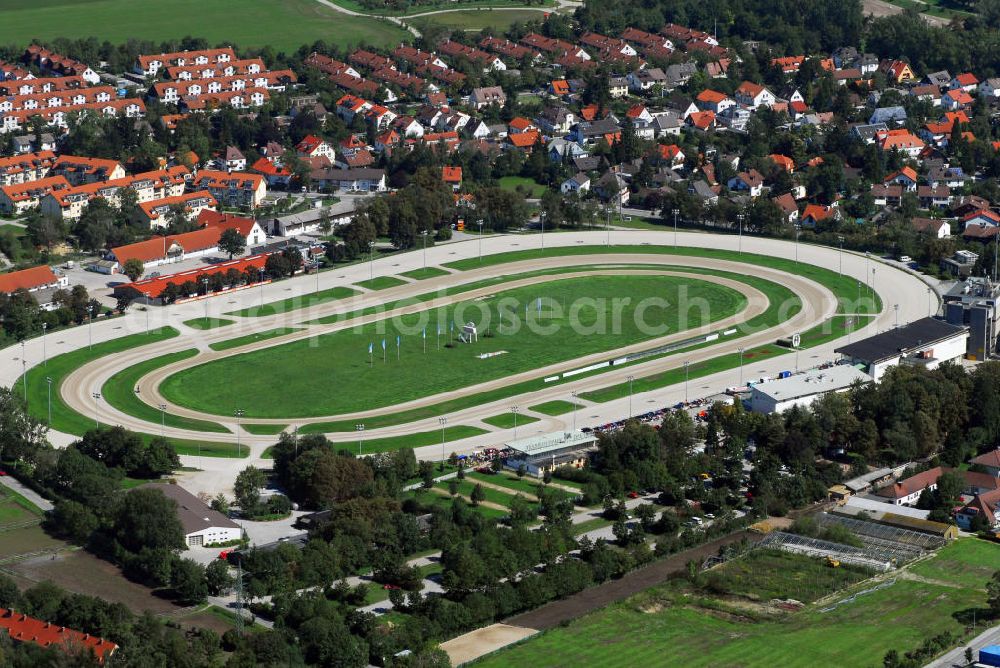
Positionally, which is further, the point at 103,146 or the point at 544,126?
the point at 544,126

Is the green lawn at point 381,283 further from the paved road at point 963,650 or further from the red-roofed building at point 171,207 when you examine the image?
the paved road at point 963,650

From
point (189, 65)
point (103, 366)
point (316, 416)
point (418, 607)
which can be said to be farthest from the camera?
point (189, 65)

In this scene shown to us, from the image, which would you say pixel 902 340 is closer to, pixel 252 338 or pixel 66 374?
pixel 252 338

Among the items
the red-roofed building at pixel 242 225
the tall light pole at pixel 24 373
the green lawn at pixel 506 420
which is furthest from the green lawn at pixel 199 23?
the green lawn at pixel 506 420

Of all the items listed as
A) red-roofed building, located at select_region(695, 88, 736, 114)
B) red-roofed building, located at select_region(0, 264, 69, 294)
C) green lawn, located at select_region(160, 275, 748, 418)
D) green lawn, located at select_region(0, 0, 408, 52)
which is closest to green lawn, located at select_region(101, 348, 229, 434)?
green lawn, located at select_region(160, 275, 748, 418)

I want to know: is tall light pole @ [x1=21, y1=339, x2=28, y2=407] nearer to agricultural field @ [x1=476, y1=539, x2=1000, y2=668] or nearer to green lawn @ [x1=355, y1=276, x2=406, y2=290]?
green lawn @ [x1=355, y1=276, x2=406, y2=290]

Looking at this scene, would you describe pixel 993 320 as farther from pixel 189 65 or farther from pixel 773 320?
pixel 189 65

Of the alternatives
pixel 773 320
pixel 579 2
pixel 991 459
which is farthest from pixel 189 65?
pixel 991 459
